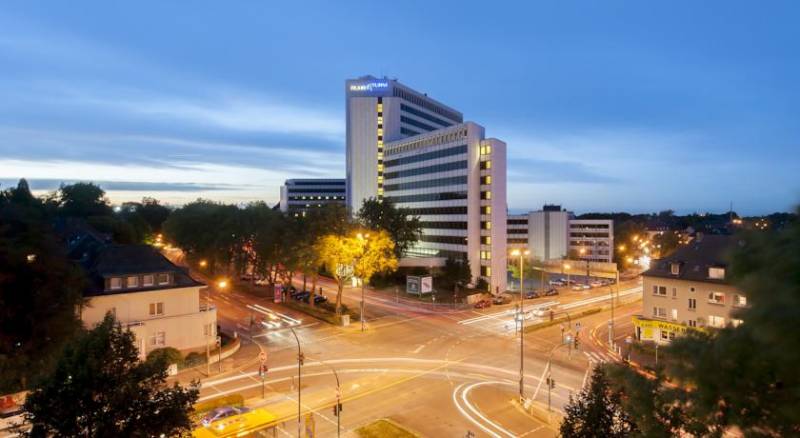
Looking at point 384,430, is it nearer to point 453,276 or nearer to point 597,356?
point 597,356

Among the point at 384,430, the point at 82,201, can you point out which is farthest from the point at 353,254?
the point at 82,201

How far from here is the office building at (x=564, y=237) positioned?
117m

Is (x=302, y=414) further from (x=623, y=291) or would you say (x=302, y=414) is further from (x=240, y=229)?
(x=623, y=291)

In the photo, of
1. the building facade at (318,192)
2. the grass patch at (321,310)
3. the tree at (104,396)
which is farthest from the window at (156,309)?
the building facade at (318,192)

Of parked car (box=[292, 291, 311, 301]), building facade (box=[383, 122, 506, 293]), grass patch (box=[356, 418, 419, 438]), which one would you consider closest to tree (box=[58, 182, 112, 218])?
parked car (box=[292, 291, 311, 301])

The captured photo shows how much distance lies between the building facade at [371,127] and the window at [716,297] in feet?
253

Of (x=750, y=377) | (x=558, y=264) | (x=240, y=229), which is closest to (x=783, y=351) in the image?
(x=750, y=377)

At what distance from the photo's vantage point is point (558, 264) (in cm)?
11438

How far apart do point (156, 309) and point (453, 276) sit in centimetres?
4680

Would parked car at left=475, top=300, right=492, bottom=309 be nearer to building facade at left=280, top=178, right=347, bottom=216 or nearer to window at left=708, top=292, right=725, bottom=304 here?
window at left=708, top=292, right=725, bottom=304

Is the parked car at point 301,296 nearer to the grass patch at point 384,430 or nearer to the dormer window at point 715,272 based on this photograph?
the grass patch at point 384,430

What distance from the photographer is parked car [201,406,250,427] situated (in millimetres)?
26609

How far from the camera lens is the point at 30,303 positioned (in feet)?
98.6

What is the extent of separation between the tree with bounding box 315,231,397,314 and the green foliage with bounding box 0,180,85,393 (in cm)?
2562
